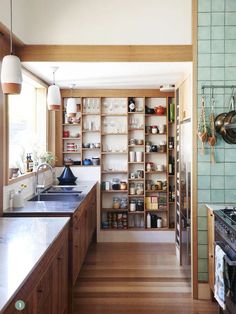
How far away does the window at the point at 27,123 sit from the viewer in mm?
4293

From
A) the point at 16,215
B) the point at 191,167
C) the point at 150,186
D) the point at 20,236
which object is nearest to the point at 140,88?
the point at 150,186

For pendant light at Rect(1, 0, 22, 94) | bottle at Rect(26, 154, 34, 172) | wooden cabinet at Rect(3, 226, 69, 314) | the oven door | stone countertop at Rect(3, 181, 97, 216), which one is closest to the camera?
wooden cabinet at Rect(3, 226, 69, 314)

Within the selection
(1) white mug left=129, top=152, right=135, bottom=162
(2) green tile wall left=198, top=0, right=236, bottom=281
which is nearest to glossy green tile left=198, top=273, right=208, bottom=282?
(2) green tile wall left=198, top=0, right=236, bottom=281

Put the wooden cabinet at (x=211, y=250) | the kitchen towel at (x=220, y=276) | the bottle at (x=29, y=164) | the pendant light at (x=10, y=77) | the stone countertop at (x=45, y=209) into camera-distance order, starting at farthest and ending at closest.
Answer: the bottle at (x=29, y=164), the wooden cabinet at (x=211, y=250), the stone countertop at (x=45, y=209), the kitchen towel at (x=220, y=276), the pendant light at (x=10, y=77)

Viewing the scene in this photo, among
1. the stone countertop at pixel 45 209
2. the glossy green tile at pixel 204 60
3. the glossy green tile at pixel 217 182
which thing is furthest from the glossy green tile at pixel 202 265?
the glossy green tile at pixel 204 60

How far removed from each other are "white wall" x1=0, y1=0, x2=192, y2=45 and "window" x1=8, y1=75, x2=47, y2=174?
799mm

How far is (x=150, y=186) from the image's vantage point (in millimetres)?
5852

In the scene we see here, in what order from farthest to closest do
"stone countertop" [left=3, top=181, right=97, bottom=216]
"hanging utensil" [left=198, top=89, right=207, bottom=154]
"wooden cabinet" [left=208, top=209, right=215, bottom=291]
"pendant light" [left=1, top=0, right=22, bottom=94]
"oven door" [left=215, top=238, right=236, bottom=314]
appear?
"hanging utensil" [left=198, top=89, right=207, bottom=154] < "wooden cabinet" [left=208, top=209, right=215, bottom=291] < "stone countertop" [left=3, top=181, right=97, bottom=216] < "oven door" [left=215, top=238, right=236, bottom=314] < "pendant light" [left=1, top=0, right=22, bottom=94]

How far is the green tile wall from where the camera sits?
11.8ft

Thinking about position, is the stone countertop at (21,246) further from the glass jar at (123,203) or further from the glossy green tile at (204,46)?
the glass jar at (123,203)

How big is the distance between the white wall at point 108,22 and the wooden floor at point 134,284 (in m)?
2.46

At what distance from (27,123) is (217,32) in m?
2.56

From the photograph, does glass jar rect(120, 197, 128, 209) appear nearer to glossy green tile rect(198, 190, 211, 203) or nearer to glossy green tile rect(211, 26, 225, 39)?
glossy green tile rect(198, 190, 211, 203)

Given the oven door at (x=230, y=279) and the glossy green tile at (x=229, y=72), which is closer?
the oven door at (x=230, y=279)
